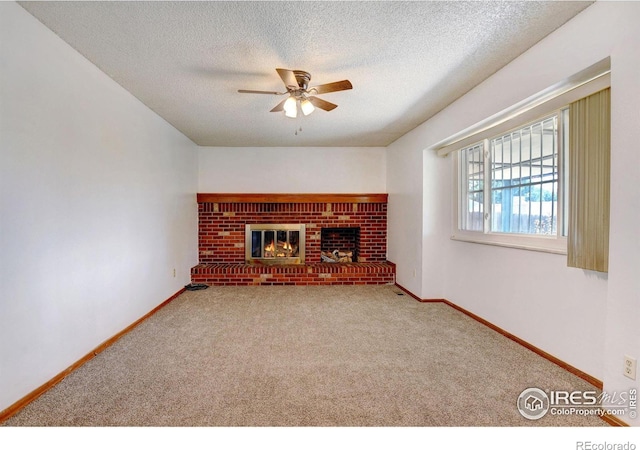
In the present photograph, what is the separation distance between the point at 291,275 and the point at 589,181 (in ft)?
11.8

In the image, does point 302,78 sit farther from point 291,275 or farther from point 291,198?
point 291,275

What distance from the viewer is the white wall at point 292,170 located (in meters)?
4.80

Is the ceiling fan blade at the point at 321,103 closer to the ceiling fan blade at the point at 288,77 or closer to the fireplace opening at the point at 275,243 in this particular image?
the ceiling fan blade at the point at 288,77

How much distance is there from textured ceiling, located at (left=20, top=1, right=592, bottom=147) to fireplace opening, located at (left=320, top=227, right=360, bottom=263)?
2574 millimetres

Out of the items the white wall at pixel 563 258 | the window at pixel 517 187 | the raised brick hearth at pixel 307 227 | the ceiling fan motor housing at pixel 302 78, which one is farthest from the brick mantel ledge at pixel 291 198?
the ceiling fan motor housing at pixel 302 78

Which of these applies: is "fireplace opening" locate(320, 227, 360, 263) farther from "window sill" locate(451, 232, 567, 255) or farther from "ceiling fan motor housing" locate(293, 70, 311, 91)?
"ceiling fan motor housing" locate(293, 70, 311, 91)

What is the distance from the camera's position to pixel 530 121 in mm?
2248

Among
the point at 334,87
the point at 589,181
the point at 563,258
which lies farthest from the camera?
the point at 334,87

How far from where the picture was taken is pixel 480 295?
2.93 meters

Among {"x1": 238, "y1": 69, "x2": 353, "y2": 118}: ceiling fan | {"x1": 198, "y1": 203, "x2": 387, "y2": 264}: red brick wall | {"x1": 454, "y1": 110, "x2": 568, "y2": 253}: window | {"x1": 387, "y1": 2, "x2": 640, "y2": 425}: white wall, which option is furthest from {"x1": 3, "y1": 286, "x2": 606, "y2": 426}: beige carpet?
{"x1": 238, "y1": 69, "x2": 353, "y2": 118}: ceiling fan

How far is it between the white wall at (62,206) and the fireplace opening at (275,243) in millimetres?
1886

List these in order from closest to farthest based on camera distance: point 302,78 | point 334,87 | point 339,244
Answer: point 334,87 < point 302,78 < point 339,244

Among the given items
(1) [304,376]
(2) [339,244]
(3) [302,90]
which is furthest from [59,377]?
(2) [339,244]
